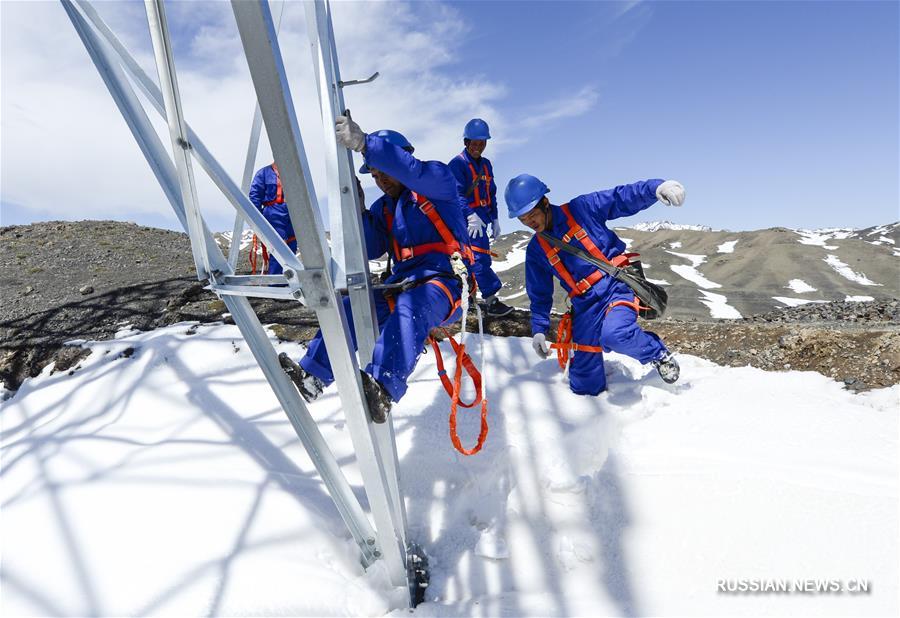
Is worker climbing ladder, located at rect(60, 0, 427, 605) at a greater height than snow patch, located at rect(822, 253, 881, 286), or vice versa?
worker climbing ladder, located at rect(60, 0, 427, 605)

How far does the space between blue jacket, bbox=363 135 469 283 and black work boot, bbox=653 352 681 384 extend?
2.00 metres

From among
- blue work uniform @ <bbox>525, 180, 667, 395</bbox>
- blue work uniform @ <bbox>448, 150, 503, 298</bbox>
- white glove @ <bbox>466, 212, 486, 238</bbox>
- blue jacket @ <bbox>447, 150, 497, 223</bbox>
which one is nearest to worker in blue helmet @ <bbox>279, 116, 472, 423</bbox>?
blue work uniform @ <bbox>525, 180, 667, 395</bbox>

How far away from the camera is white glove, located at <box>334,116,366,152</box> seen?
246 cm

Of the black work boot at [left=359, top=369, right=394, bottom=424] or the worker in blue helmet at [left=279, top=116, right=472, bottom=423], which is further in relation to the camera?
the worker in blue helmet at [left=279, top=116, right=472, bottom=423]

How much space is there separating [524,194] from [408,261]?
1332 millimetres

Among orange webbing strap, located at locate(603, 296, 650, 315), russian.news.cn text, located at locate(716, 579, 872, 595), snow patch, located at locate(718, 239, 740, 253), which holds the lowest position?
russian.news.cn text, located at locate(716, 579, 872, 595)

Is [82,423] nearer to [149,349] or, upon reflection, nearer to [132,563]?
[149,349]

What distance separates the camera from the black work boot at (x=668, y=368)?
417 centimetres

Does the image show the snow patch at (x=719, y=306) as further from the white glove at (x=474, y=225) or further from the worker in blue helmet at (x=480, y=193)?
the white glove at (x=474, y=225)

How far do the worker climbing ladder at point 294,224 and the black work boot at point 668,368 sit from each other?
8.28 feet

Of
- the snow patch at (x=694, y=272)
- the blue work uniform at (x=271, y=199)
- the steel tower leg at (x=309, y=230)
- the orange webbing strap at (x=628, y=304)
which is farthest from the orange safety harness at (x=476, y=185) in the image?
the snow patch at (x=694, y=272)

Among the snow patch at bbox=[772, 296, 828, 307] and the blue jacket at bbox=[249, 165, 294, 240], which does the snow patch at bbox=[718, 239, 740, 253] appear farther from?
the blue jacket at bbox=[249, 165, 294, 240]

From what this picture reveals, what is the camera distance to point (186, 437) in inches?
144

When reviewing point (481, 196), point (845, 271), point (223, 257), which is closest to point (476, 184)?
point (481, 196)
